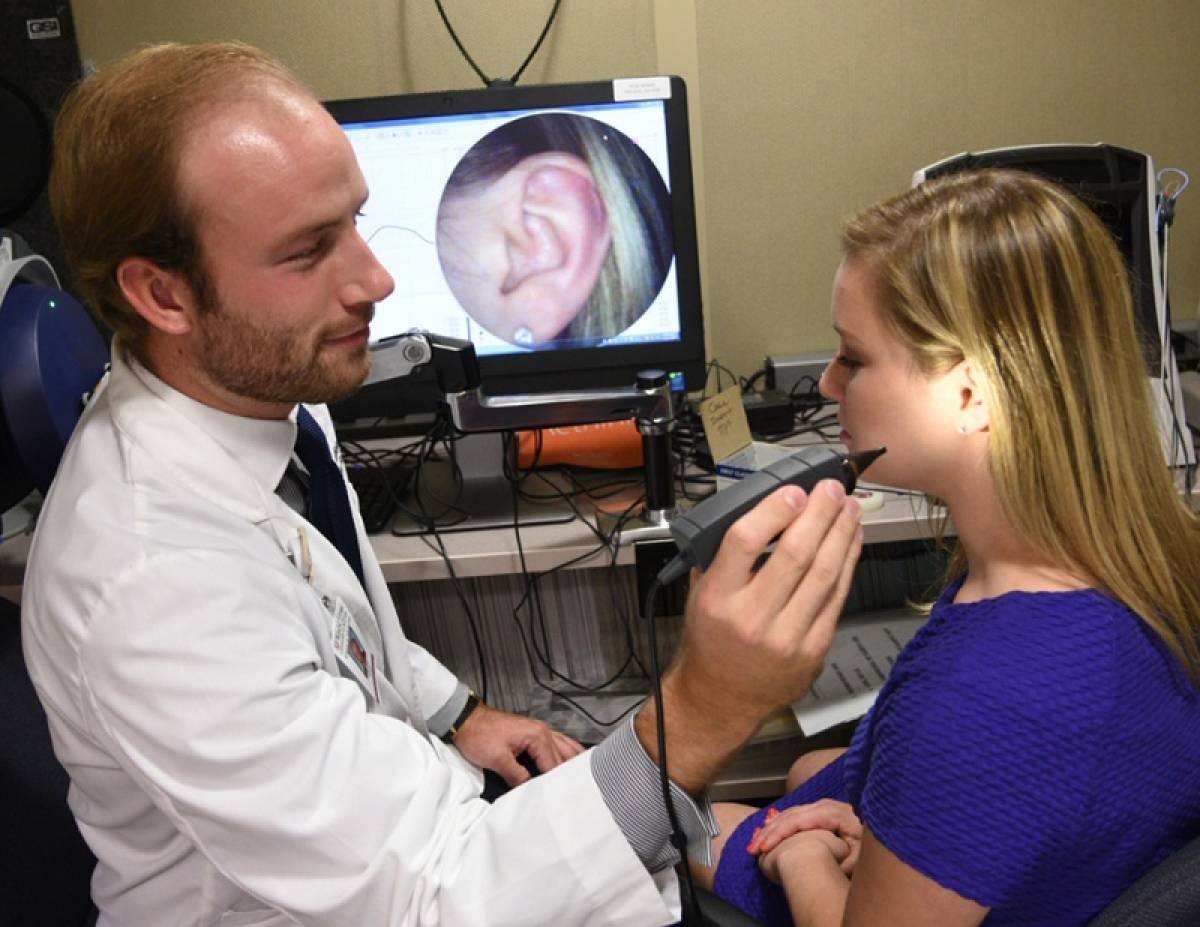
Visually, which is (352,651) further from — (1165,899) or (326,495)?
(1165,899)

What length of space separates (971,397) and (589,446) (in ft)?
2.52

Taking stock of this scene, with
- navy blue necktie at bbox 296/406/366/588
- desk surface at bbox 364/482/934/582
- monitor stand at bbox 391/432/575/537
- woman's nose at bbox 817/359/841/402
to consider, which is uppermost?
woman's nose at bbox 817/359/841/402

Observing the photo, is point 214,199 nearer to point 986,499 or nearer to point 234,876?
point 234,876

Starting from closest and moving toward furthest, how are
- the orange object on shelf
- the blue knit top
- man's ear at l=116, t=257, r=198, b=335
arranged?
the blue knit top, man's ear at l=116, t=257, r=198, b=335, the orange object on shelf

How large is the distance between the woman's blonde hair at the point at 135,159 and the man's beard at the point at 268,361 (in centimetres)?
3

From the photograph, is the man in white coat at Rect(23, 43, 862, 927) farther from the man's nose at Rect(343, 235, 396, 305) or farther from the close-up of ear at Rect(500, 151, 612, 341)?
the close-up of ear at Rect(500, 151, 612, 341)

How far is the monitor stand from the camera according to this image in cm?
138

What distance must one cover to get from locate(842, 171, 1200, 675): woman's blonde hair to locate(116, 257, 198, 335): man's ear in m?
0.64

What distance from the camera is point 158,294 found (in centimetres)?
90

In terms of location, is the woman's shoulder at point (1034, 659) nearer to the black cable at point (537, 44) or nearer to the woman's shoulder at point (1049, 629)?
the woman's shoulder at point (1049, 629)

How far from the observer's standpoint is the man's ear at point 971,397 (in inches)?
33.0

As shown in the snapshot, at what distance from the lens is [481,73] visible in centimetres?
168

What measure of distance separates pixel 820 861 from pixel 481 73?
1.31 metres

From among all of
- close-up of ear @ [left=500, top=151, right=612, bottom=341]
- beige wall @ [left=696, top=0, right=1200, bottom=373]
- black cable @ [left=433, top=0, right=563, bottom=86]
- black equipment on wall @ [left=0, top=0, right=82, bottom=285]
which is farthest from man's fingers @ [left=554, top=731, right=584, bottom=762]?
black equipment on wall @ [left=0, top=0, right=82, bottom=285]
